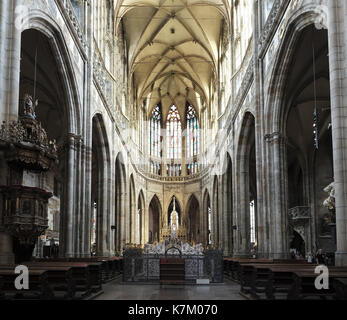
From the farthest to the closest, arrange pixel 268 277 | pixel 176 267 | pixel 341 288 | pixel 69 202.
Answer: pixel 69 202 → pixel 176 267 → pixel 268 277 → pixel 341 288

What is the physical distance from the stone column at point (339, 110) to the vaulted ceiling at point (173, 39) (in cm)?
2067

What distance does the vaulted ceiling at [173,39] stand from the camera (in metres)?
34.6

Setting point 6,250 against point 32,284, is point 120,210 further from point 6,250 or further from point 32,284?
point 32,284

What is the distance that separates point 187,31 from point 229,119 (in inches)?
419

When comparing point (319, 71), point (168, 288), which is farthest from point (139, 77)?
point (168, 288)

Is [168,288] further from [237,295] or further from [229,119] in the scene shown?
[229,119]

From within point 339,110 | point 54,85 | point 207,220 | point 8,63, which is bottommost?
point 207,220

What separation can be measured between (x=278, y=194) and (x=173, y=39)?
2378cm

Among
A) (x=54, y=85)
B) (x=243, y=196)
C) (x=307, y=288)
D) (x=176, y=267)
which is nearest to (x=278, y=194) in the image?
(x=176, y=267)

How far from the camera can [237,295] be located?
13.5m

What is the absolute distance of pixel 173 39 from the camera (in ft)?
131

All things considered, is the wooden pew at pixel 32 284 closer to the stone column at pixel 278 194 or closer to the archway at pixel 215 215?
the stone column at pixel 278 194

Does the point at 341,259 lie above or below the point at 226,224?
below

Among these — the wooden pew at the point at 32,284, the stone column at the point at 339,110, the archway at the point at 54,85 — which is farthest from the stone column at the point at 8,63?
the stone column at the point at 339,110
